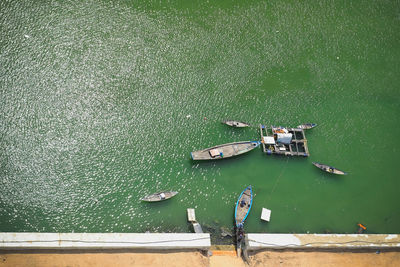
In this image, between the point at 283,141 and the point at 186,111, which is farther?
the point at 186,111

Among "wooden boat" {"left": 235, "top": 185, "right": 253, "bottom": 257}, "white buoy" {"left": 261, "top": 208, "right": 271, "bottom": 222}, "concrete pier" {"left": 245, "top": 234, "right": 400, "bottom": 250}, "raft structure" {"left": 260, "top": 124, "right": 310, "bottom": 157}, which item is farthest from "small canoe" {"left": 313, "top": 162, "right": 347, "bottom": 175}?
"wooden boat" {"left": 235, "top": 185, "right": 253, "bottom": 257}

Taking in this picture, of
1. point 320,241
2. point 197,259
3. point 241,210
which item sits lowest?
point 197,259

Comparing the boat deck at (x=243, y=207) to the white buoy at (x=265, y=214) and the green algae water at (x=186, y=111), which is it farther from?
the white buoy at (x=265, y=214)

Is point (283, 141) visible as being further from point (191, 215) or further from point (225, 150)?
point (191, 215)

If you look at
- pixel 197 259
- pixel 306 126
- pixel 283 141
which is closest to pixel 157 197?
pixel 197 259

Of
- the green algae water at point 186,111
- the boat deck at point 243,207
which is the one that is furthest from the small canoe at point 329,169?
the boat deck at point 243,207

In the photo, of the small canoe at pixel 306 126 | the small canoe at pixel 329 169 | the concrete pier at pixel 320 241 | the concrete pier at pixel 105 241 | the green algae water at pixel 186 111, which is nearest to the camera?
the concrete pier at pixel 105 241
